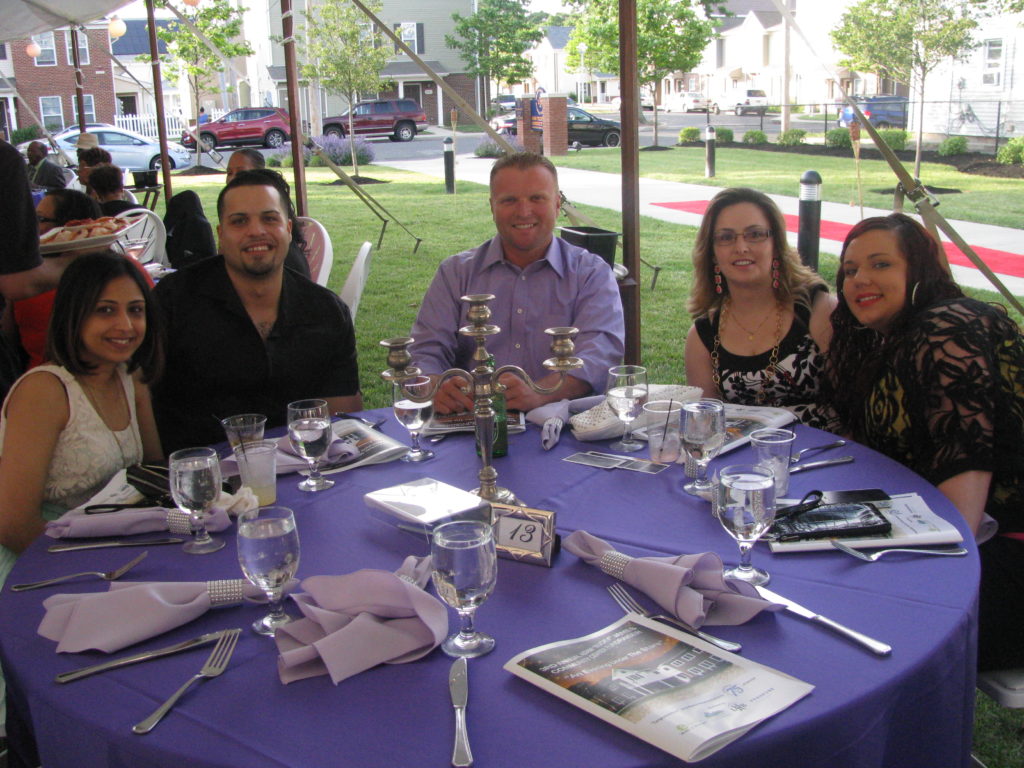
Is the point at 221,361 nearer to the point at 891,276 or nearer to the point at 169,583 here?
the point at 169,583

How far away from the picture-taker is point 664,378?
5.45 metres

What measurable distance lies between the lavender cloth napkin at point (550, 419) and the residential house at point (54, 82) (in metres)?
34.9

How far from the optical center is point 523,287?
3217mm

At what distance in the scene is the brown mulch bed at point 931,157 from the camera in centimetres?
1460

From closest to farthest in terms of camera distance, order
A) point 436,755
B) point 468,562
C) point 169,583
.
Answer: point 436,755 → point 468,562 → point 169,583

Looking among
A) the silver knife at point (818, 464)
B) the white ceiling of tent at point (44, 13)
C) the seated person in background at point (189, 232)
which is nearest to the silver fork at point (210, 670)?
the silver knife at point (818, 464)

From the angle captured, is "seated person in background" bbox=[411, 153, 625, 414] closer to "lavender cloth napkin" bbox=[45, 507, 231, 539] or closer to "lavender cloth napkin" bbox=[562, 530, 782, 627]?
"lavender cloth napkin" bbox=[45, 507, 231, 539]

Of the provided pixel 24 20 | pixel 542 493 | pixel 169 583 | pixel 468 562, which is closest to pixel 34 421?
pixel 169 583

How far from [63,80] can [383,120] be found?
14.3 m

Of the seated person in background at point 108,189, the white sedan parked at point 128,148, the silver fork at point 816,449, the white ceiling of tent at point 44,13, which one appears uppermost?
the white ceiling of tent at point 44,13

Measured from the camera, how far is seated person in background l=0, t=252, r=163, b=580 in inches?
81.6

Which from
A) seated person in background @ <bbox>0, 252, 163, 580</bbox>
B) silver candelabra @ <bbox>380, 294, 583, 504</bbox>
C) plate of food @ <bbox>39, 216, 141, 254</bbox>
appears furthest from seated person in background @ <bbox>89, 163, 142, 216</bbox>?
silver candelabra @ <bbox>380, 294, 583, 504</bbox>

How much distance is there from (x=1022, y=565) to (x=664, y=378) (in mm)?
3528

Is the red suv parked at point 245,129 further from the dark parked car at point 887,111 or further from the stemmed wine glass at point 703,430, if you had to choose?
the stemmed wine glass at point 703,430
